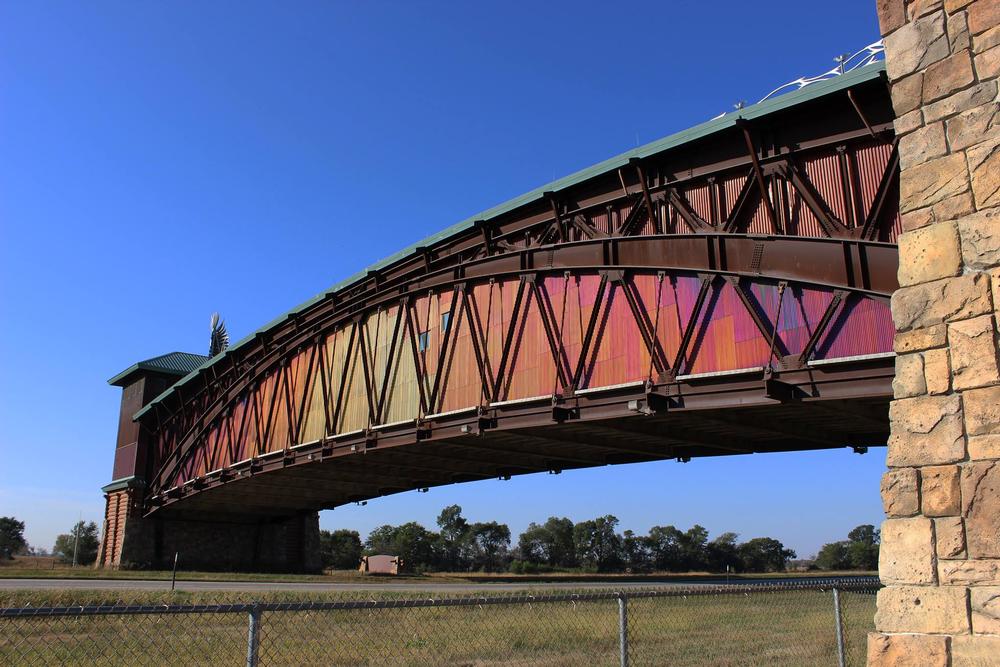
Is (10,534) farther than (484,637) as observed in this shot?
Yes

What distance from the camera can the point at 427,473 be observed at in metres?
38.3

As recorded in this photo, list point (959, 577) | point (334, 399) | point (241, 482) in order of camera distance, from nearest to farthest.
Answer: point (959, 577) < point (334, 399) < point (241, 482)

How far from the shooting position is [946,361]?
5.81 m

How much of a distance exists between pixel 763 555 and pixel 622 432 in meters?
105

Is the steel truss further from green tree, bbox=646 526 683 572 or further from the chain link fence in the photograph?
green tree, bbox=646 526 683 572

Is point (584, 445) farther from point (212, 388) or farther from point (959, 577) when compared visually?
point (212, 388)

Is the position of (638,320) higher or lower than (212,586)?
higher

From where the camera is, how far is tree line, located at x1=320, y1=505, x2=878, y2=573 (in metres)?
116

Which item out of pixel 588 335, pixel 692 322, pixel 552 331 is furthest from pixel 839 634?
pixel 552 331

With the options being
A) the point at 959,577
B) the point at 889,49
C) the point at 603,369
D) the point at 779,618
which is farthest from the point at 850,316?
the point at 959,577

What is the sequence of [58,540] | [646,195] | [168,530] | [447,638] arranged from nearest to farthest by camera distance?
[447,638] → [646,195] → [168,530] → [58,540]

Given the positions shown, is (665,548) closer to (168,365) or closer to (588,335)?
(168,365)

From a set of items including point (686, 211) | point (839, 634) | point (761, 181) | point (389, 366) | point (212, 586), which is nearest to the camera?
point (839, 634)

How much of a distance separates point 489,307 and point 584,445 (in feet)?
19.4
